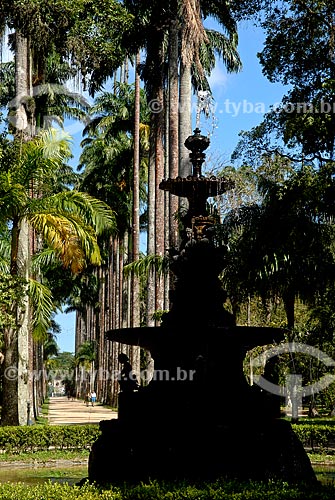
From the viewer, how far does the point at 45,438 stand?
20.1 metres

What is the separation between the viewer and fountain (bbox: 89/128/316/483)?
32.1 feet

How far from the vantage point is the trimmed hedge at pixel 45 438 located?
19.4m

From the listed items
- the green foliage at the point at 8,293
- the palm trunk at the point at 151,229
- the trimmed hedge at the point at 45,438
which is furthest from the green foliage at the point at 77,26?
the palm trunk at the point at 151,229

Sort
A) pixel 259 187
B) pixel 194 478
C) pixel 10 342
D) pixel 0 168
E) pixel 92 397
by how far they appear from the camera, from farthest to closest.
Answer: pixel 92 397 → pixel 259 187 → pixel 10 342 → pixel 0 168 → pixel 194 478

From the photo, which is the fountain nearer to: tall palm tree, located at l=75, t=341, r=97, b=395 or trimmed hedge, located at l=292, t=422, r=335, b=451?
trimmed hedge, located at l=292, t=422, r=335, b=451

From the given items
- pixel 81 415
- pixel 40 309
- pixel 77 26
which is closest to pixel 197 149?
pixel 77 26

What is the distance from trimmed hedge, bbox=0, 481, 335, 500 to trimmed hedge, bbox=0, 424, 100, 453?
11194mm

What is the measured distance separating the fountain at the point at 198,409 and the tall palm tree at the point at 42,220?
7.49 metres

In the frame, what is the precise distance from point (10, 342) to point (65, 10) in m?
9.20

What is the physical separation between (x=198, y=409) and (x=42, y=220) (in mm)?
9692

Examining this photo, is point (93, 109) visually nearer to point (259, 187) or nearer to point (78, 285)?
point (78, 285)

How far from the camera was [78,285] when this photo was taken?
51.5 m

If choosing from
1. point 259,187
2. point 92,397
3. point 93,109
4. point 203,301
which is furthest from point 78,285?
point 203,301

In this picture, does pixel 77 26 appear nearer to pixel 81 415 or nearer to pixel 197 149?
pixel 197 149
